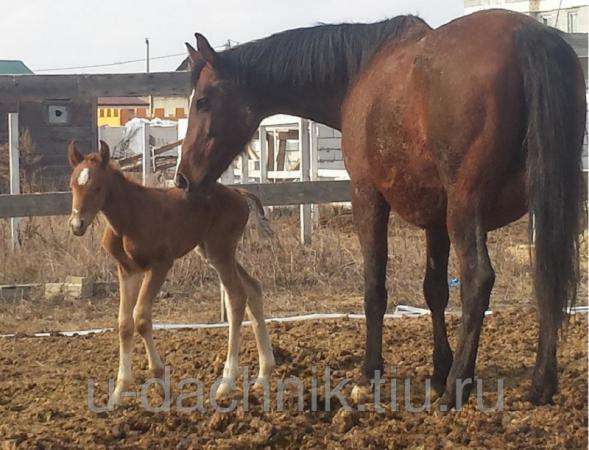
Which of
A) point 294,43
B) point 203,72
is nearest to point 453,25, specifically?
point 294,43

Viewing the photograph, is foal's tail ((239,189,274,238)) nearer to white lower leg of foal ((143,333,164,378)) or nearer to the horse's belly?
white lower leg of foal ((143,333,164,378))

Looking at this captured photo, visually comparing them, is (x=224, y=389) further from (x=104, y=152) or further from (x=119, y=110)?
(x=119, y=110)

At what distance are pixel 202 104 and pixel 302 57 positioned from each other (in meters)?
0.69

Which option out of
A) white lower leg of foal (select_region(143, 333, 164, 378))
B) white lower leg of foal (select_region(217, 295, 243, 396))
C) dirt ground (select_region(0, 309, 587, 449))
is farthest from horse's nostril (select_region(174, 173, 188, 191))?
dirt ground (select_region(0, 309, 587, 449))

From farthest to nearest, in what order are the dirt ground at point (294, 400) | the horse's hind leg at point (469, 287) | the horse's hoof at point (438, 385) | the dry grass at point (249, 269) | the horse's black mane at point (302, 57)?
1. the dry grass at point (249, 269)
2. the horse's black mane at point (302, 57)
3. the horse's hoof at point (438, 385)
4. the horse's hind leg at point (469, 287)
5. the dirt ground at point (294, 400)

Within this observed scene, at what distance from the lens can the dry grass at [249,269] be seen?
31.8ft

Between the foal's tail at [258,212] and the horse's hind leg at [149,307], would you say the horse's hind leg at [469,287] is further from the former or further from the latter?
the foal's tail at [258,212]

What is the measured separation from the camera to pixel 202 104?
606 centimetres

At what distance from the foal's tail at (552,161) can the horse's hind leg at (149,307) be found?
221cm

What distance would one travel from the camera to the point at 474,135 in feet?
15.9

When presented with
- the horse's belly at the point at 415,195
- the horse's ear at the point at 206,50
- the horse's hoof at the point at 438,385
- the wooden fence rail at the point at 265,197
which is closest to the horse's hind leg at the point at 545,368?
the horse's hoof at the point at 438,385

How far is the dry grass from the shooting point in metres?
9.69

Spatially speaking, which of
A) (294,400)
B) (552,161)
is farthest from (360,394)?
(552,161)

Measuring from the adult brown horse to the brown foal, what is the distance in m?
0.29
